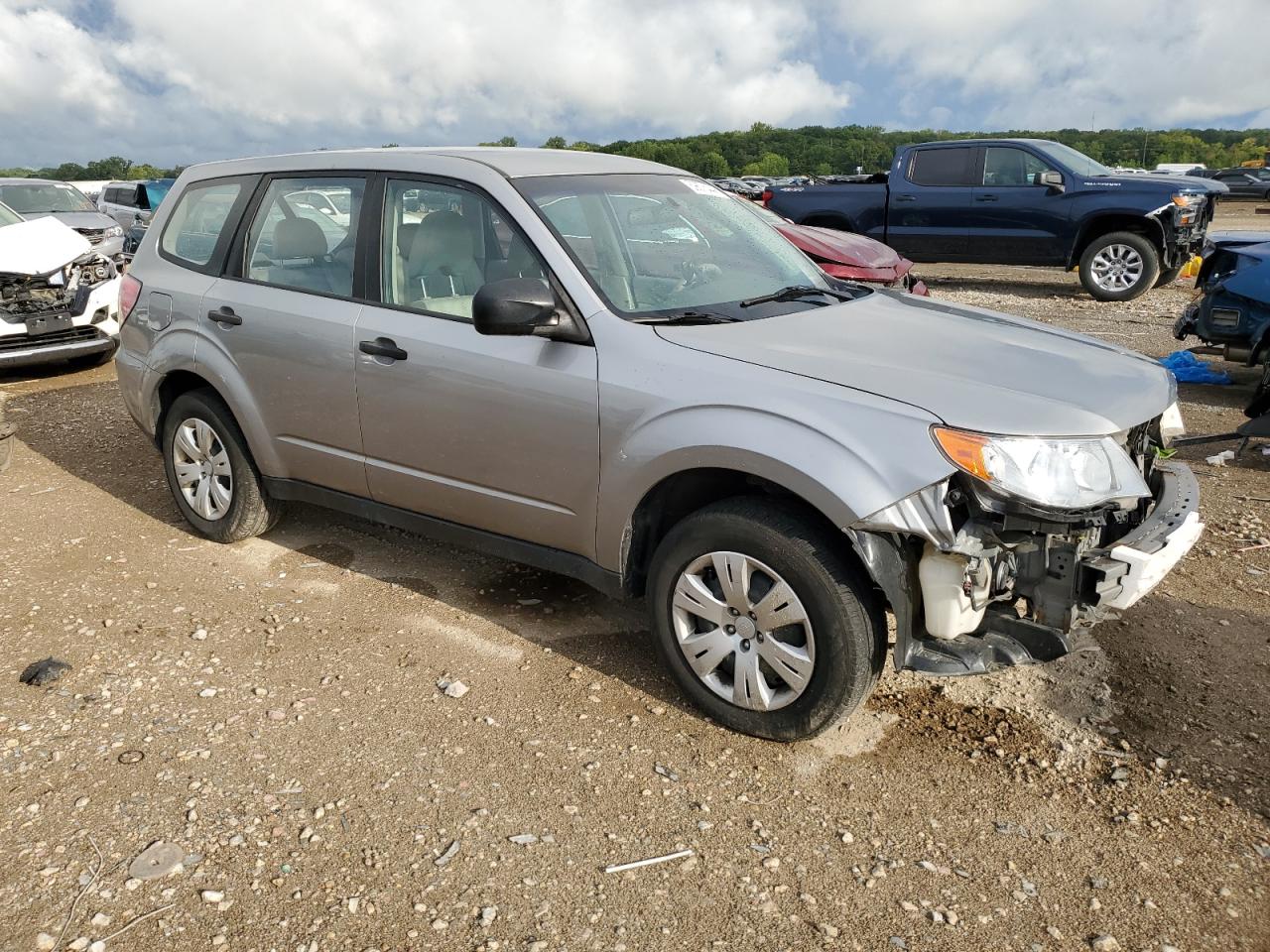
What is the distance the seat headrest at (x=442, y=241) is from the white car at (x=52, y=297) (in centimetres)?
608

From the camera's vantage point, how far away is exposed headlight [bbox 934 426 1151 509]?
9.03 feet

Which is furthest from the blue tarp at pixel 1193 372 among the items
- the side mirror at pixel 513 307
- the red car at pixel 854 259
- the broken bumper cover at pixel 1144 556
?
the side mirror at pixel 513 307

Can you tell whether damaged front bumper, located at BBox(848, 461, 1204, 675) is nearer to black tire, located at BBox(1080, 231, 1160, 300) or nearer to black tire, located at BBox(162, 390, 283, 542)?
black tire, located at BBox(162, 390, 283, 542)

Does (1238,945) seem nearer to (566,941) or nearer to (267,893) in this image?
(566,941)

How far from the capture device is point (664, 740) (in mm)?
3334

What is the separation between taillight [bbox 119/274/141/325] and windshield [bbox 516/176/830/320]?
7.94 feet

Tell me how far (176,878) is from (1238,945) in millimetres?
2681

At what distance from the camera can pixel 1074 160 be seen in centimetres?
1288

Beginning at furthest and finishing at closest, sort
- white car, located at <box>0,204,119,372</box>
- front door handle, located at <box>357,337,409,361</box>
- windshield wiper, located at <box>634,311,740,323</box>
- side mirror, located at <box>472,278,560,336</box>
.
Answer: white car, located at <box>0,204,119,372</box> → front door handle, located at <box>357,337,409,361</box> → windshield wiper, located at <box>634,311,740,323</box> → side mirror, located at <box>472,278,560,336</box>

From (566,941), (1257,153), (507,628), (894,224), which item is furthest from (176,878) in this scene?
(1257,153)

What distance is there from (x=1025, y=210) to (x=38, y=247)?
10962mm

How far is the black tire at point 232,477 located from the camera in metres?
4.73

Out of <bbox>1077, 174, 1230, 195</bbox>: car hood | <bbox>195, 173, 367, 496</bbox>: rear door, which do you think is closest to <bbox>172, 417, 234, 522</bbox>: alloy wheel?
<bbox>195, 173, 367, 496</bbox>: rear door

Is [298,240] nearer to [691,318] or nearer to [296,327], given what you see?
[296,327]
